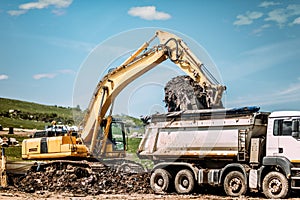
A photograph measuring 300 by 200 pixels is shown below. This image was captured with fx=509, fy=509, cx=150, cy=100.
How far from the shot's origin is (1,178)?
75.3 feet

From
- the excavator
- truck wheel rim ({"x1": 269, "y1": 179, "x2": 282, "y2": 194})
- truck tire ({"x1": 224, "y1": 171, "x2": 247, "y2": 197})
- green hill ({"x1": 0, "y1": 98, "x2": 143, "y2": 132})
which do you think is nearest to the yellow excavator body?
the excavator

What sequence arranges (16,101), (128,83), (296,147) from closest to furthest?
(296,147) < (128,83) < (16,101)

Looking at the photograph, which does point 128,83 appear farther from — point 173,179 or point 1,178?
point 1,178

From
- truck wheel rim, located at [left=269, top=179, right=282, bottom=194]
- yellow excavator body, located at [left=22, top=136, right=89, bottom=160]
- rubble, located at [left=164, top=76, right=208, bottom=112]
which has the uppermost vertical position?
rubble, located at [left=164, top=76, right=208, bottom=112]

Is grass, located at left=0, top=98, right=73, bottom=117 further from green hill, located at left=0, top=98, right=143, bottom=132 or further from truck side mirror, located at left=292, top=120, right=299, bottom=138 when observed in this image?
truck side mirror, located at left=292, top=120, right=299, bottom=138

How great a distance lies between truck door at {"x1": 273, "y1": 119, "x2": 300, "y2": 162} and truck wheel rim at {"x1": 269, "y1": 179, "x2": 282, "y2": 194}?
0.93 m

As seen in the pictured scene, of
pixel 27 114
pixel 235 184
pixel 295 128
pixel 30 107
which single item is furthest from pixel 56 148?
pixel 30 107

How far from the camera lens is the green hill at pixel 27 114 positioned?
66.6 meters

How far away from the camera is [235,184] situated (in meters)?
19.1

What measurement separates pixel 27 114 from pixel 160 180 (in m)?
59.4

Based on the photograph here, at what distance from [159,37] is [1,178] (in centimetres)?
963

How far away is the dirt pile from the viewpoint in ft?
70.5

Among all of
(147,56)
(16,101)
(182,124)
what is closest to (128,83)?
(147,56)

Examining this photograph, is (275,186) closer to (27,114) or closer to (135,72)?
(135,72)
